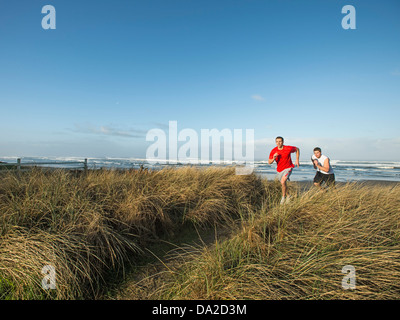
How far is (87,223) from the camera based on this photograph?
3.52 meters

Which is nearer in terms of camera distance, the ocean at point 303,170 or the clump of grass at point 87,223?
the clump of grass at point 87,223

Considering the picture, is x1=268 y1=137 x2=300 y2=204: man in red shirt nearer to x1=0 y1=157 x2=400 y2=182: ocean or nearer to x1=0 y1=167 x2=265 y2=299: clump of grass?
x1=0 y1=167 x2=265 y2=299: clump of grass

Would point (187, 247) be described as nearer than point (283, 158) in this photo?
Yes

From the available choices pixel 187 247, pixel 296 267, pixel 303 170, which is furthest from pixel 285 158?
pixel 303 170

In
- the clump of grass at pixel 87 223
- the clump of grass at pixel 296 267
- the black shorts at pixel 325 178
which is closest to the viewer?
the clump of grass at pixel 296 267

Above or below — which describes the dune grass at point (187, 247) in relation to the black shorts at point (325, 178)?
below

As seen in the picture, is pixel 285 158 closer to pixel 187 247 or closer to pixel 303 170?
pixel 187 247

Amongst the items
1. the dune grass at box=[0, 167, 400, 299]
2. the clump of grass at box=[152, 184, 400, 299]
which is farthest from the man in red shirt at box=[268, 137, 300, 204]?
the clump of grass at box=[152, 184, 400, 299]

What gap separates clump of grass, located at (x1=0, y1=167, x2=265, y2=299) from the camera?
2.57m

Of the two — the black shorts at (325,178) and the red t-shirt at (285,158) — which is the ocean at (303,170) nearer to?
the black shorts at (325,178)

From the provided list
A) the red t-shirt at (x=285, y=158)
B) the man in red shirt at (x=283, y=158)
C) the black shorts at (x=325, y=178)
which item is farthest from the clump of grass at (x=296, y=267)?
the black shorts at (x=325, y=178)

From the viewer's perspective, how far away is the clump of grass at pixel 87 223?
2.57 meters
